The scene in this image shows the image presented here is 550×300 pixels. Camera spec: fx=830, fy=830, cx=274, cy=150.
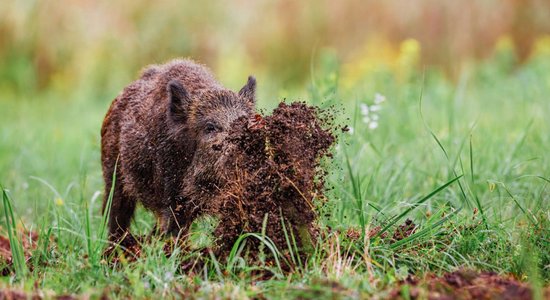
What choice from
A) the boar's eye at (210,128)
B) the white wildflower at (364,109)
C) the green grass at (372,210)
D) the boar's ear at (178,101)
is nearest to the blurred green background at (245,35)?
the green grass at (372,210)

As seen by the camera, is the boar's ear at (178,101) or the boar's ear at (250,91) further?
the boar's ear at (250,91)

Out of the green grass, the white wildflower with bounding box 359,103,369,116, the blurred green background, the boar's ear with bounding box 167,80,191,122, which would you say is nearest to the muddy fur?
the boar's ear with bounding box 167,80,191,122

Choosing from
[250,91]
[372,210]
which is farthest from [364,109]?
[250,91]

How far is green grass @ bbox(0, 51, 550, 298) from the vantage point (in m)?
4.42

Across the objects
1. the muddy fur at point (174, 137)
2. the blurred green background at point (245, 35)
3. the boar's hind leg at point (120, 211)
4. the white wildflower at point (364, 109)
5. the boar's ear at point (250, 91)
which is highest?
the blurred green background at point (245, 35)

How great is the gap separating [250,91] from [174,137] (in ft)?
2.17

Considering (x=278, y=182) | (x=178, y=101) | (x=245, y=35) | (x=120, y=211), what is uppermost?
(x=245, y=35)

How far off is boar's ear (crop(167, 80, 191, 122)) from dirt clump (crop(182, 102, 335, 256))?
3.75ft

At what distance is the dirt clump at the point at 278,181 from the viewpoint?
480 centimetres

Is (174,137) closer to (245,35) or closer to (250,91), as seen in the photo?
(250,91)

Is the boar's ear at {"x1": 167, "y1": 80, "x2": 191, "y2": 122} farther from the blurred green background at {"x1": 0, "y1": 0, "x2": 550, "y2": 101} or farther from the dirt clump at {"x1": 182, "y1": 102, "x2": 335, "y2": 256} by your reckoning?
the blurred green background at {"x1": 0, "y1": 0, "x2": 550, "y2": 101}

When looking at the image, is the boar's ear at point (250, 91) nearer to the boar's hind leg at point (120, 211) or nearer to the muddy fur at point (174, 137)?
the muddy fur at point (174, 137)

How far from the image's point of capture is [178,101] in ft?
19.8

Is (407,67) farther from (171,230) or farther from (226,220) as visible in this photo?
(226,220)
